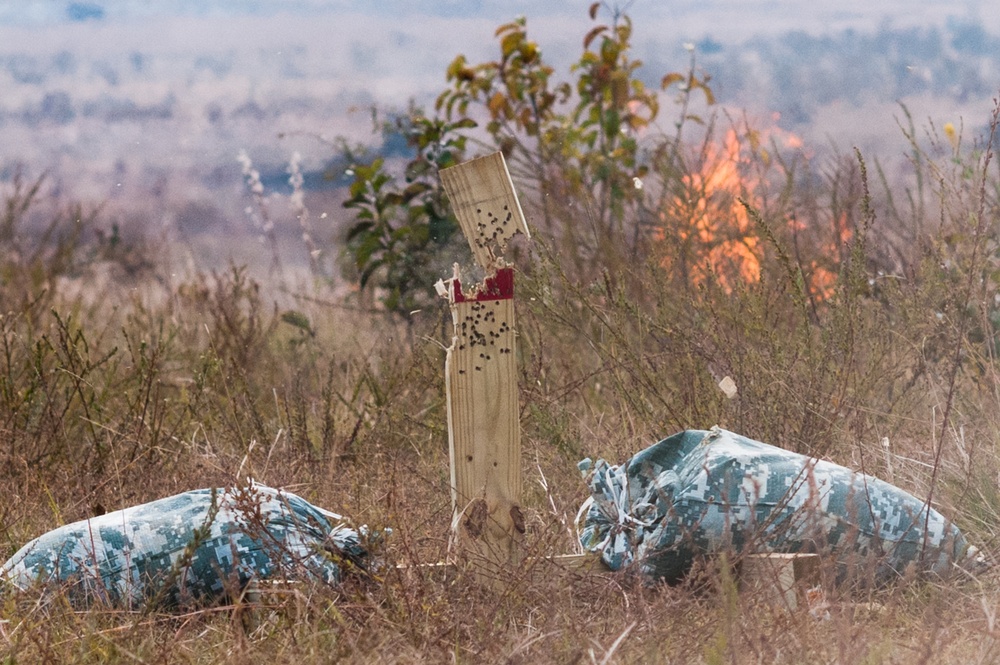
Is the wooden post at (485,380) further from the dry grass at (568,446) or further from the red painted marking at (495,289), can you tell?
the dry grass at (568,446)

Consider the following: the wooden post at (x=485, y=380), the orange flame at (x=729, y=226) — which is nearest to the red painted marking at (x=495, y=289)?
the wooden post at (x=485, y=380)

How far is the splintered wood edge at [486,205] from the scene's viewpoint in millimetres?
2916

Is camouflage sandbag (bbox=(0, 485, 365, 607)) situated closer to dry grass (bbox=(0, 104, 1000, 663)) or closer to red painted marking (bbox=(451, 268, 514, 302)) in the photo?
dry grass (bbox=(0, 104, 1000, 663))

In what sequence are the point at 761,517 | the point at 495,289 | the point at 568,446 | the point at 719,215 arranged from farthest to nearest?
the point at 719,215, the point at 568,446, the point at 761,517, the point at 495,289

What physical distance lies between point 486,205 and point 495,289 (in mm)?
217

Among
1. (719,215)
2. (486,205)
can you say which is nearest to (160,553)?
(486,205)

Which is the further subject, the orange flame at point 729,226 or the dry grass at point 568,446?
the orange flame at point 729,226

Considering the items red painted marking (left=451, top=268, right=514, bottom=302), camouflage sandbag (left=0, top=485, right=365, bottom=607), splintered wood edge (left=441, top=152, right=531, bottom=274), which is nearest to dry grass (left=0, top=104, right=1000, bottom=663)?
camouflage sandbag (left=0, top=485, right=365, bottom=607)

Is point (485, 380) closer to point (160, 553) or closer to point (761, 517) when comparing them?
point (761, 517)

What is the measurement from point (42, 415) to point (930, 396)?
3262 mm

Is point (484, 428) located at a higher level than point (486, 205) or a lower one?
lower

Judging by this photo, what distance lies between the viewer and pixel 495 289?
2895 millimetres

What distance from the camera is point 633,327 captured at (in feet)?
17.0

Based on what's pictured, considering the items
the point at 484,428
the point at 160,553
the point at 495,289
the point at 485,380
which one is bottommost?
the point at 160,553
